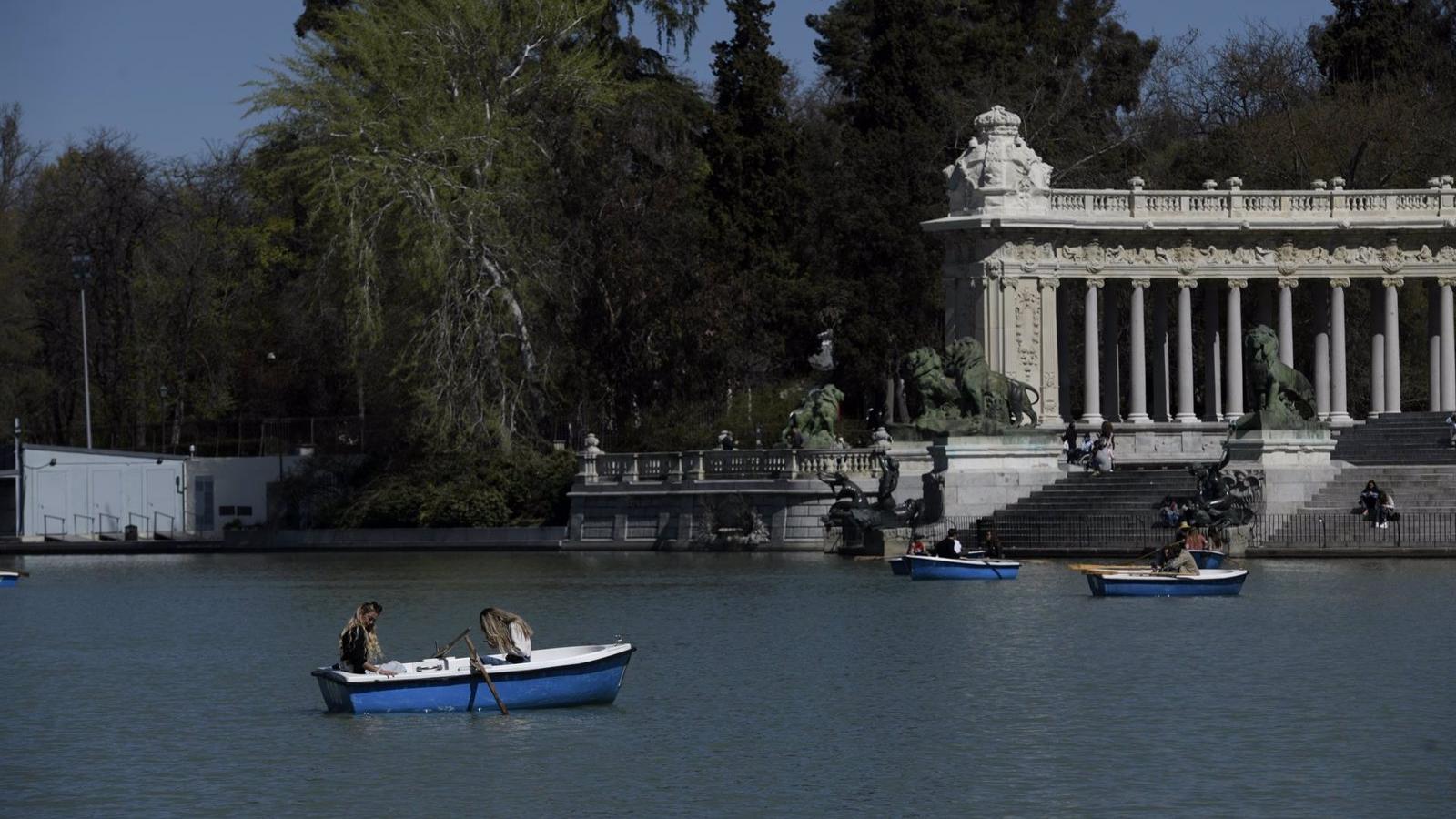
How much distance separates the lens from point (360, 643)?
3475cm

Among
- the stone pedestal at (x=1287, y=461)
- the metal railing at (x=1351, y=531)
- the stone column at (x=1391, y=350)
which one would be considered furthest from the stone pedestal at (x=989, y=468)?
the stone column at (x=1391, y=350)

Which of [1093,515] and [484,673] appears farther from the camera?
[1093,515]

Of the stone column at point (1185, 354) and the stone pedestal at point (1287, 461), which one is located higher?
the stone column at point (1185, 354)

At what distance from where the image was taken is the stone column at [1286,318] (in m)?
79.1

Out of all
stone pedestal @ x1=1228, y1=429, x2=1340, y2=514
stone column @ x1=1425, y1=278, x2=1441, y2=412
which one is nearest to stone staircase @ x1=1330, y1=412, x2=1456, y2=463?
stone pedestal @ x1=1228, y1=429, x2=1340, y2=514

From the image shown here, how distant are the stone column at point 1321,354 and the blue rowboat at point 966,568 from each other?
24.8 metres

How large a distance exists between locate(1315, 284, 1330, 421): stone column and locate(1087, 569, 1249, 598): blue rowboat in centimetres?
2886

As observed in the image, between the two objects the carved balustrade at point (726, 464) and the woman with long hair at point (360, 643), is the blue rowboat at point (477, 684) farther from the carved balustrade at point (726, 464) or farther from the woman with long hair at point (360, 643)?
the carved balustrade at point (726, 464)

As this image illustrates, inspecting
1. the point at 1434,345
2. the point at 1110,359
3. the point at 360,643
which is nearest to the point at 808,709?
the point at 360,643

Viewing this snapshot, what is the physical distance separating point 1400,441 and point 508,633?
4105 centimetres

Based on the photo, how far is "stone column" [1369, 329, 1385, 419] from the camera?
78.3 metres

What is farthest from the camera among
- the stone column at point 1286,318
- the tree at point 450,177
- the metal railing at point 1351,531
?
the stone column at point 1286,318

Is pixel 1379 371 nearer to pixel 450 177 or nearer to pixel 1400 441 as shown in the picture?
pixel 1400 441

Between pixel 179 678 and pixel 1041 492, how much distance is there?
30680 mm
